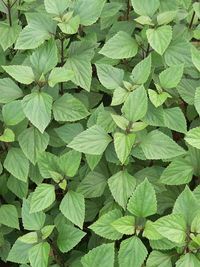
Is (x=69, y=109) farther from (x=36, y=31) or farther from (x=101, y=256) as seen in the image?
(x=101, y=256)

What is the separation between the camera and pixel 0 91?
71.0 inches

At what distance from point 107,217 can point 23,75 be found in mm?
587

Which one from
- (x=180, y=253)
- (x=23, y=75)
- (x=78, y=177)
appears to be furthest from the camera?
(x=78, y=177)

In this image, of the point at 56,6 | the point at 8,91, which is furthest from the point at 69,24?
the point at 8,91

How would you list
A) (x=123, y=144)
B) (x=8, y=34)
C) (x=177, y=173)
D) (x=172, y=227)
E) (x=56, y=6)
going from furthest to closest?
(x=8, y=34)
(x=56, y=6)
(x=177, y=173)
(x=123, y=144)
(x=172, y=227)

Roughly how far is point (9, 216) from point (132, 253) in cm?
54

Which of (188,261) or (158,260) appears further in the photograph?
(158,260)

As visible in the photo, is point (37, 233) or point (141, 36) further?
point (141, 36)

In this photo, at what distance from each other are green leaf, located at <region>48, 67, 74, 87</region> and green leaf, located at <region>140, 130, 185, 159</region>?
35 cm

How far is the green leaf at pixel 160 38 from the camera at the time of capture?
1.76 metres

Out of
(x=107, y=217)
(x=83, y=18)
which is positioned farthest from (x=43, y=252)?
(x=83, y=18)

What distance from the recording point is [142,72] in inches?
69.6

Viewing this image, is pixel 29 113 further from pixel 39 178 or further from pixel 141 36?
pixel 141 36

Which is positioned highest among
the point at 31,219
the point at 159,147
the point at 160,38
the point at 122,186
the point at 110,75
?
the point at 160,38
